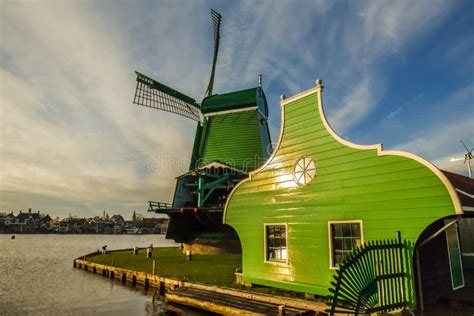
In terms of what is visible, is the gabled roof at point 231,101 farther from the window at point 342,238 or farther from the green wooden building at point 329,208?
the window at point 342,238

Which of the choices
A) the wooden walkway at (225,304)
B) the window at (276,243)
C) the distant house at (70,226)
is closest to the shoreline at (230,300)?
the wooden walkway at (225,304)

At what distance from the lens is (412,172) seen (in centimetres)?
864

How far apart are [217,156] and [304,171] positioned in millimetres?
Result: 21026

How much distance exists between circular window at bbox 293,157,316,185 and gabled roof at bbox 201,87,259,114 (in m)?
21.4

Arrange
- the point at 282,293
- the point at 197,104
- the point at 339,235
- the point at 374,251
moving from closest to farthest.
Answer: the point at 374,251
the point at 339,235
the point at 282,293
the point at 197,104

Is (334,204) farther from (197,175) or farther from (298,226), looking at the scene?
(197,175)

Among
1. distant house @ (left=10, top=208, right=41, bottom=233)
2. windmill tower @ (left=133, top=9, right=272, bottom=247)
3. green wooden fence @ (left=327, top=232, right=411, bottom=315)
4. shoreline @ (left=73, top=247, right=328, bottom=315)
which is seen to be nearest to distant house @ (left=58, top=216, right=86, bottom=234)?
distant house @ (left=10, top=208, right=41, bottom=233)

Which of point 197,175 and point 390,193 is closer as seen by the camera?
point 390,193

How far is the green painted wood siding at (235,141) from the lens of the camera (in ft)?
99.8

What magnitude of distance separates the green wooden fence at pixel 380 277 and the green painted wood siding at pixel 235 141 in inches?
839

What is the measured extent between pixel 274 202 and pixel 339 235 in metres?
3.02

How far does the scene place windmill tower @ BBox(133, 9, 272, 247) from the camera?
97.9 feet

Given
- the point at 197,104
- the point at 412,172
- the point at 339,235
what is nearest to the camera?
the point at 412,172

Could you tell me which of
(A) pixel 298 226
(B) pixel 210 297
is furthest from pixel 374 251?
(B) pixel 210 297
